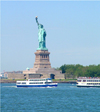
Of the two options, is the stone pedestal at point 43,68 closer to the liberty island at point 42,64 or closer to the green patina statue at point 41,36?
the liberty island at point 42,64

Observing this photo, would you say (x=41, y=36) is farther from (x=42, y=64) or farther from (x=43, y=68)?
(x=43, y=68)

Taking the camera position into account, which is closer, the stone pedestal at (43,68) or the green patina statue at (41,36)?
the stone pedestal at (43,68)

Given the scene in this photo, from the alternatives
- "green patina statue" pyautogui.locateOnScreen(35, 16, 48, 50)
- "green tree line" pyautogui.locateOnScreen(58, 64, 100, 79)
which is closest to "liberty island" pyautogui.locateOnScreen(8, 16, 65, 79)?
"green patina statue" pyautogui.locateOnScreen(35, 16, 48, 50)

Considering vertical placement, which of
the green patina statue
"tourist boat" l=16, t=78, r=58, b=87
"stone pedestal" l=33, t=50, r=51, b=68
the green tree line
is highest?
the green patina statue

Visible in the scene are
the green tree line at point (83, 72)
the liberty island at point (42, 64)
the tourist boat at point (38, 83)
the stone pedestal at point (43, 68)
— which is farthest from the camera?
the liberty island at point (42, 64)

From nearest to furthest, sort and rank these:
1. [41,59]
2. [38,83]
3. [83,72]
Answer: [38,83] → [83,72] → [41,59]

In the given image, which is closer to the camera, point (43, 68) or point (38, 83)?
point (38, 83)

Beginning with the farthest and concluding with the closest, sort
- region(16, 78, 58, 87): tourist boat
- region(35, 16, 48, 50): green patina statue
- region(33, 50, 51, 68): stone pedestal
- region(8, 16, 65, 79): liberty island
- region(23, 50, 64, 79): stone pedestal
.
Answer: region(35, 16, 48, 50): green patina statue, region(33, 50, 51, 68): stone pedestal, region(8, 16, 65, 79): liberty island, region(23, 50, 64, 79): stone pedestal, region(16, 78, 58, 87): tourist boat

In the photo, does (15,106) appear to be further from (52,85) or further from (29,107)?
(52,85)

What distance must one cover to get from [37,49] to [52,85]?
192ft

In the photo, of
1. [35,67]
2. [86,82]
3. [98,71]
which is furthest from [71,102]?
[35,67]

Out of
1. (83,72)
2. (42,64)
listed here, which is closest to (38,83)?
(83,72)

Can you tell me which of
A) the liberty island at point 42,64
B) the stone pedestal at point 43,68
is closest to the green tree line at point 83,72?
the liberty island at point 42,64

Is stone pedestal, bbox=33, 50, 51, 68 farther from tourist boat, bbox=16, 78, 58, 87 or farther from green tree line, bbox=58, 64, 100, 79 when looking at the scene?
tourist boat, bbox=16, 78, 58, 87
